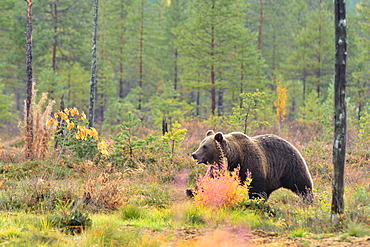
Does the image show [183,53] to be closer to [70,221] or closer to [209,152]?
[209,152]

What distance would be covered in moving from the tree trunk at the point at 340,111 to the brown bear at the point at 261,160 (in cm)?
202

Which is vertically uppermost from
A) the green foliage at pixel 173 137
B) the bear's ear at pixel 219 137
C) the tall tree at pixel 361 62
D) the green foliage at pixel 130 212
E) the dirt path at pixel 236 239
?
the tall tree at pixel 361 62

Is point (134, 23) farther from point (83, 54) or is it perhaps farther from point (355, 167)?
point (355, 167)

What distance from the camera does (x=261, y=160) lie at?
8406 millimetres

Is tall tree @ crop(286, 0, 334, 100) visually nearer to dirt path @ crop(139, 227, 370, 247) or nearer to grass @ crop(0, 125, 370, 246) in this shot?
grass @ crop(0, 125, 370, 246)

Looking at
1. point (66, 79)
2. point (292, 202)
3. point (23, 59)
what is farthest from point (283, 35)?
point (292, 202)

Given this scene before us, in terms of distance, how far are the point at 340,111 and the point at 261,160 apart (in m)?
2.56

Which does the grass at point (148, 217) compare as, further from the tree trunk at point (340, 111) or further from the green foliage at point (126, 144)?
the green foliage at point (126, 144)

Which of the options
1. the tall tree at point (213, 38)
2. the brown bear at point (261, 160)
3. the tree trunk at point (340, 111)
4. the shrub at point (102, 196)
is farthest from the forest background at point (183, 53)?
the tree trunk at point (340, 111)

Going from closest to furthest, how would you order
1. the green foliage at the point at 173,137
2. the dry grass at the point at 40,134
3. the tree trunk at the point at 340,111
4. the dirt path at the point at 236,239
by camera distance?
the dirt path at the point at 236,239
the tree trunk at the point at 340,111
the dry grass at the point at 40,134
the green foliage at the point at 173,137

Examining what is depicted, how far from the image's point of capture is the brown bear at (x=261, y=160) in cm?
831

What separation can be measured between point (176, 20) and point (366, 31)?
17.0 metres

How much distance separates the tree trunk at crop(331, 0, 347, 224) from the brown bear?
6.64ft

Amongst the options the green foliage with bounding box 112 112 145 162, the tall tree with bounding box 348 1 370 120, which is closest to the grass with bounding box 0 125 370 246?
the green foliage with bounding box 112 112 145 162
